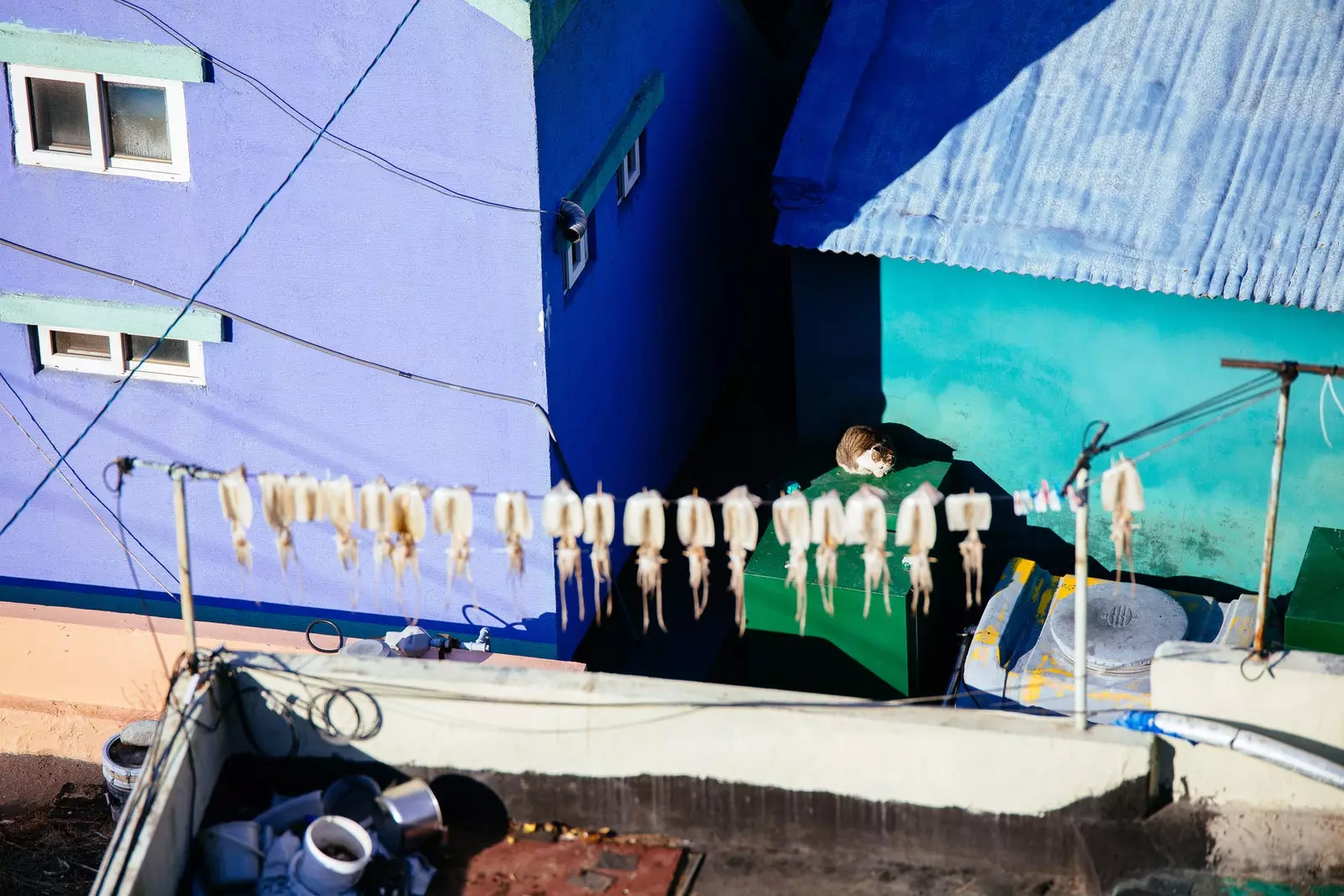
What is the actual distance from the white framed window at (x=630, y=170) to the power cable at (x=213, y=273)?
3.15 m

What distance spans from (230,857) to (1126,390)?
9.19m

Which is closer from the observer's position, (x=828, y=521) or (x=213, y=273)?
(x=828, y=521)

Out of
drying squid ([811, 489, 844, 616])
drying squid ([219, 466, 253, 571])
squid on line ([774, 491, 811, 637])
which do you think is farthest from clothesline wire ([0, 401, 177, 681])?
drying squid ([811, 489, 844, 616])

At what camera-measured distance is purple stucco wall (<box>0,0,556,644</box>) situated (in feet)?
41.6

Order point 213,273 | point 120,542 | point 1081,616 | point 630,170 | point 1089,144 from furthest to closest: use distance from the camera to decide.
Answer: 1. point 630,170
2. point 1089,144
3. point 120,542
4. point 213,273
5. point 1081,616

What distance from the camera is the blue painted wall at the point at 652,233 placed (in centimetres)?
1369

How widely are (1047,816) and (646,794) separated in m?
2.57

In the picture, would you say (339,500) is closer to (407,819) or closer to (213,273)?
(407,819)

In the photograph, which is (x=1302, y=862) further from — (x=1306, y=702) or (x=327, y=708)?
(x=327, y=708)

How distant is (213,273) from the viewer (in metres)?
13.7

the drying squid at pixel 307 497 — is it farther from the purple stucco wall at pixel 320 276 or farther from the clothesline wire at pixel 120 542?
the clothesline wire at pixel 120 542

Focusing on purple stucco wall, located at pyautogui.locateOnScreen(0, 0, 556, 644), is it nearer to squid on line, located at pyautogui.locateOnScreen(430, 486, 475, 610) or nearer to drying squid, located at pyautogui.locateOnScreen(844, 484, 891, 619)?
squid on line, located at pyautogui.locateOnScreen(430, 486, 475, 610)

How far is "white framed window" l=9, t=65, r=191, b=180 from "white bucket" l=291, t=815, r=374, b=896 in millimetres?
5977

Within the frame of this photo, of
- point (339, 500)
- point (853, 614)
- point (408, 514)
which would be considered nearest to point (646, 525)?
point (408, 514)
